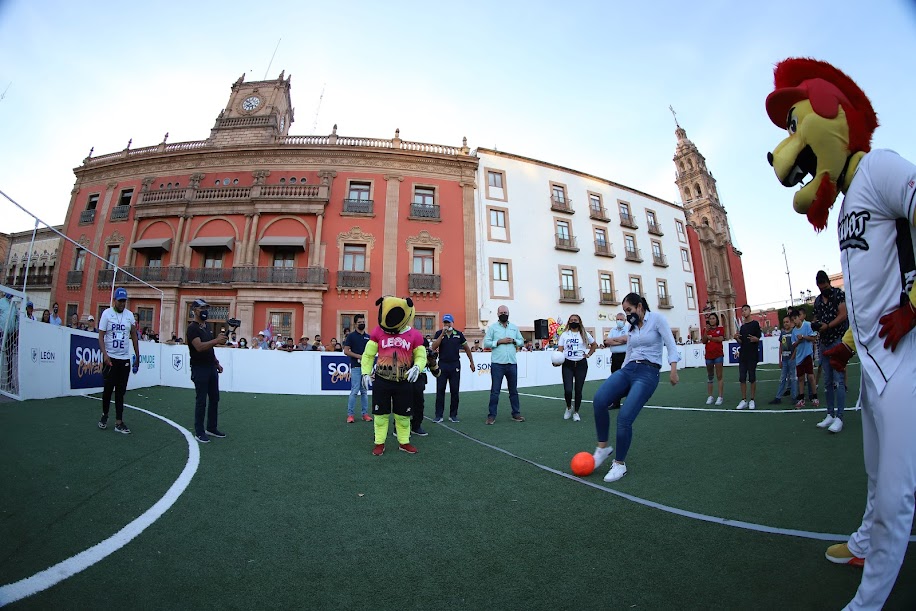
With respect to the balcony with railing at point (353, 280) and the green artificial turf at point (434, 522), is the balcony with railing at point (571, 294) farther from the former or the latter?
the green artificial turf at point (434, 522)

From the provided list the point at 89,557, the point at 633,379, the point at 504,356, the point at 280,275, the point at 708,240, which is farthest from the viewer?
the point at 708,240

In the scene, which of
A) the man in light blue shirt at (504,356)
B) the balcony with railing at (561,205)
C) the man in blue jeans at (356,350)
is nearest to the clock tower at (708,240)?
the balcony with railing at (561,205)

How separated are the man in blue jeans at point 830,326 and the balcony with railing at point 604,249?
22.7 m

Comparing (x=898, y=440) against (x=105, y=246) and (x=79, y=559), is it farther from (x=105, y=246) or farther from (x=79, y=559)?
(x=105, y=246)

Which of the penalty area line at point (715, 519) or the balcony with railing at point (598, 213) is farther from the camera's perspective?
the balcony with railing at point (598, 213)

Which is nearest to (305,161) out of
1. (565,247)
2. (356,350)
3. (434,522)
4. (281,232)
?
(281,232)

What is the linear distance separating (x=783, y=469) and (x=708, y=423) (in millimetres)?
2576

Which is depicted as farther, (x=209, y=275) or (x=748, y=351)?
(x=209, y=275)

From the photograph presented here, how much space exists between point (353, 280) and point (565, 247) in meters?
13.5

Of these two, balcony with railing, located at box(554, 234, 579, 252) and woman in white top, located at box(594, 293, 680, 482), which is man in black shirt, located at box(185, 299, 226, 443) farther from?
balcony with railing, located at box(554, 234, 579, 252)

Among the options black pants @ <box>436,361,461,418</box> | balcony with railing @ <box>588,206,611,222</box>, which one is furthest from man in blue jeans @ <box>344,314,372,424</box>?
balcony with railing @ <box>588,206,611,222</box>

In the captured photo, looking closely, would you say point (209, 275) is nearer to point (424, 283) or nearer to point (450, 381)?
point (424, 283)

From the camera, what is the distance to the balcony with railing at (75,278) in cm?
2356

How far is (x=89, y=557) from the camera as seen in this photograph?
2.19m
